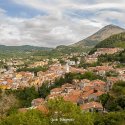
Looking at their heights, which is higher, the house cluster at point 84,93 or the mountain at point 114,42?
the mountain at point 114,42

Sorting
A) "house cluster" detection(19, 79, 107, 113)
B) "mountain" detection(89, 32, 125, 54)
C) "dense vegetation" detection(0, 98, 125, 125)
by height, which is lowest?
"house cluster" detection(19, 79, 107, 113)

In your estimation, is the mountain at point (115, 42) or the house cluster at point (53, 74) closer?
the house cluster at point (53, 74)

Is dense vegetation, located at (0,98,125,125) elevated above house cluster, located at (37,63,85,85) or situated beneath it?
elevated above

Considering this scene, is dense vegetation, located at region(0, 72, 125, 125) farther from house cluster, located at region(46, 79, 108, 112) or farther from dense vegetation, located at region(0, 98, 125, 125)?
house cluster, located at region(46, 79, 108, 112)

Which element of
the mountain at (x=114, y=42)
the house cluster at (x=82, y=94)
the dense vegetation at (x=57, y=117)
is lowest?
the house cluster at (x=82, y=94)

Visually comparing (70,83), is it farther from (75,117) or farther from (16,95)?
(75,117)

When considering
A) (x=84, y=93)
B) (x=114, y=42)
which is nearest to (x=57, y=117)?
(x=84, y=93)

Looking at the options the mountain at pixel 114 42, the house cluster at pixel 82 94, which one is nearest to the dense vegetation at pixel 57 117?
the house cluster at pixel 82 94

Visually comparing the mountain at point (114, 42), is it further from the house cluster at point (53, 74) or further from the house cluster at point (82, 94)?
the house cluster at point (82, 94)

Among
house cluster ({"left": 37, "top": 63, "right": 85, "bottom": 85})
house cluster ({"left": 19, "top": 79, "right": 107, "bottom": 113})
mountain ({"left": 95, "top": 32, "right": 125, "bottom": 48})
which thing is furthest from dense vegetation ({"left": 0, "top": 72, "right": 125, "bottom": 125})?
mountain ({"left": 95, "top": 32, "right": 125, "bottom": 48})

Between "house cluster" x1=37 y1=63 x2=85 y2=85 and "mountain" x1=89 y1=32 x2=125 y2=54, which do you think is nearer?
"house cluster" x1=37 y1=63 x2=85 y2=85

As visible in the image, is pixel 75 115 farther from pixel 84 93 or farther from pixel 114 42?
pixel 114 42

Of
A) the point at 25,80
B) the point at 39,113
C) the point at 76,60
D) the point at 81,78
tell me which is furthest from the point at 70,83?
the point at 76,60

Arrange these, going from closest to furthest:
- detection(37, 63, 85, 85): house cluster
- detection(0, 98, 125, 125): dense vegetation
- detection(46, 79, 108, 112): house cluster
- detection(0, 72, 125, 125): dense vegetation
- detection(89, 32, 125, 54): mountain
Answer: detection(0, 98, 125, 125): dense vegetation
detection(0, 72, 125, 125): dense vegetation
detection(46, 79, 108, 112): house cluster
detection(37, 63, 85, 85): house cluster
detection(89, 32, 125, 54): mountain
